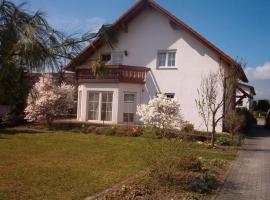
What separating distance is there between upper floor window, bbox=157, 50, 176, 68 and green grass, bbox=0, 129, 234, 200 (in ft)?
28.0

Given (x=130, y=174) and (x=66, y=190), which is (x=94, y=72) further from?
(x=130, y=174)

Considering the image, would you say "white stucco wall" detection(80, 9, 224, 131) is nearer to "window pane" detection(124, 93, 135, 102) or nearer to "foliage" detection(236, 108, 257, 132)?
"window pane" detection(124, 93, 135, 102)

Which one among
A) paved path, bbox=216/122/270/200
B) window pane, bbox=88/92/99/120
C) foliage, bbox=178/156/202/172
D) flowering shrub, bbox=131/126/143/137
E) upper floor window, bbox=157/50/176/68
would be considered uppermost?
upper floor window, bbox=157/50/176/68

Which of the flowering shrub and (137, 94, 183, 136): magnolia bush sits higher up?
(137, 94, 183, 136): magnolia bush

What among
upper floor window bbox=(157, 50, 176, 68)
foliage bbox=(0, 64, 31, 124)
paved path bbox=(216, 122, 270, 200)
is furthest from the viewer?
upper floor window bbox=(157, 50, 176, 68)

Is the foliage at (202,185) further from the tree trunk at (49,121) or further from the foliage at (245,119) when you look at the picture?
the tree trunk at (49,121)

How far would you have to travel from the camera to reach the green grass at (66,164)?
7925mm

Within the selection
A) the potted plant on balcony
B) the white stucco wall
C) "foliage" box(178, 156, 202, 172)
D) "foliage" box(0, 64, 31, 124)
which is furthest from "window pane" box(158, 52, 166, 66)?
"foliage" box(0, 64, 31, 124)

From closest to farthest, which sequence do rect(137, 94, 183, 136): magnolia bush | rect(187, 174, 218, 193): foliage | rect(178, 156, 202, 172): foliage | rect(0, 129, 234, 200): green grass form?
rect(0, 129, 234, 200): green grass
rect(187, 174, 218, 193): foliage
rect(178, 156, 202, 172): foliage
rect(137, 94, 183, 136): magnolia bush

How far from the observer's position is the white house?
2359cm

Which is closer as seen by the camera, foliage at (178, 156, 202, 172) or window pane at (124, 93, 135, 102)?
foliage at (178, 156, 202, 172)

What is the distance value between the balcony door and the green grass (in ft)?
21.1

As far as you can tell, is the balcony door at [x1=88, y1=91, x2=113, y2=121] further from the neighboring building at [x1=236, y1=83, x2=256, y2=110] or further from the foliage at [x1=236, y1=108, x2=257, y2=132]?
the foliage at [x1=236, y1=108, x2=257, y2=132]

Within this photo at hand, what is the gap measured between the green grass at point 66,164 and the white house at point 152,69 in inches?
257
